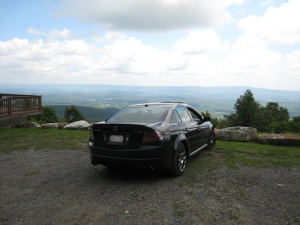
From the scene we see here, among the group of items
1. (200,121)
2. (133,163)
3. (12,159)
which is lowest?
(12,159)

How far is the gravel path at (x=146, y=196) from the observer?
124 inches

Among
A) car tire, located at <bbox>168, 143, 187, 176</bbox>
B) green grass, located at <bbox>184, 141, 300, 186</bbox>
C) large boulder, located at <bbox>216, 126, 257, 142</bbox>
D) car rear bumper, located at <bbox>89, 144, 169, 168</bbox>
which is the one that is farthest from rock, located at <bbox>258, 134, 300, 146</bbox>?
car rear bumper, located at <bbox>89, 144, 169, 168</bbox>

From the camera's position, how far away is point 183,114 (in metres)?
5.86

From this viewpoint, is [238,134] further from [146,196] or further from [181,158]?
[146,196]

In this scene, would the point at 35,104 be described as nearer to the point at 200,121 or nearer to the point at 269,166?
the point at 200,121

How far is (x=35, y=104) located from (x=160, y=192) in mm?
16961

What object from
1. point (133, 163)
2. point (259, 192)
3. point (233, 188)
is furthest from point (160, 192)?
point (259, 192)

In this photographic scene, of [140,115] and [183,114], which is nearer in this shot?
[140,115]

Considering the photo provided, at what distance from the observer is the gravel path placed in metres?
3.16

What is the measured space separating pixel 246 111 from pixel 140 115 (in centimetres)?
4803

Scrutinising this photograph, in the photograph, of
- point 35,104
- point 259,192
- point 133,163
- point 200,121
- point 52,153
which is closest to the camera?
point 259,192

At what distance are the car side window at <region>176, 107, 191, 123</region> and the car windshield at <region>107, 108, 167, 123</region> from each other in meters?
0.57

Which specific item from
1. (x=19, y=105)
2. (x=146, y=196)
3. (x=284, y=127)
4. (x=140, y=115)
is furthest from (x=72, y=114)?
(x=146, y=196)

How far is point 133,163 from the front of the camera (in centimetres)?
437
